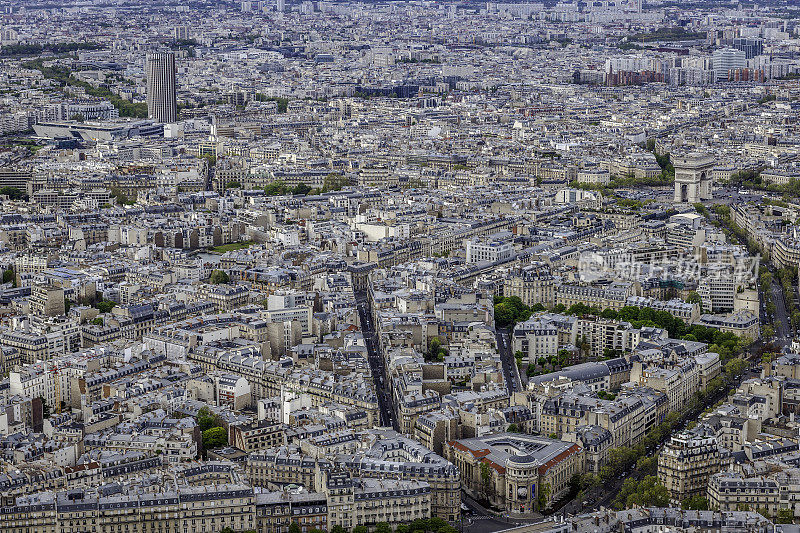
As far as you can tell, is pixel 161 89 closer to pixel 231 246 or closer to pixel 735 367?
pixel 231 246

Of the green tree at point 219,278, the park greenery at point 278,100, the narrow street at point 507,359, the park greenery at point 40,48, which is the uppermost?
the park greenery at point 40,48

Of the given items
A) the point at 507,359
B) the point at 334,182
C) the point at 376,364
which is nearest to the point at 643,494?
the point at 507,359

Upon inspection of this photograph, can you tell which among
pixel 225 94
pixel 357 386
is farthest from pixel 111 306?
pixel 225 94

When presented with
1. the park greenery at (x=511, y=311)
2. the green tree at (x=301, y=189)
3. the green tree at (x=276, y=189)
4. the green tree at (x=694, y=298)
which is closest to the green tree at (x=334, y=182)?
the green tree at (x=301, y=189)

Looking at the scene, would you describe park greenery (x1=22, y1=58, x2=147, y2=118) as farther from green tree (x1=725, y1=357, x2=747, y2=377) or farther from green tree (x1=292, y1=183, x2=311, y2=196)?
green tree (x1=725, y1=357, x2=747, y2=377)

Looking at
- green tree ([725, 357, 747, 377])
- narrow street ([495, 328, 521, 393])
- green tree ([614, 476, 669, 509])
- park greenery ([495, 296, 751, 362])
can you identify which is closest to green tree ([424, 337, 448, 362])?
narrow street ([495, 328, 521, 393])

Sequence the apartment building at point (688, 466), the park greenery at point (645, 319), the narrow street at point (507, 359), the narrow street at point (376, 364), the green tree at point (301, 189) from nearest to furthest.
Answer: the apartment building at point (688, 466), the narrow street at point (376, 364), the narrow street at point (507, 359), the park greenery at point (645, 319), the green tree at point (301, 189)

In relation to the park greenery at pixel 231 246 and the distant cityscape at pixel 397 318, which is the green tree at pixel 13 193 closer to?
Result: the distant cityscape at pixel 397 318
